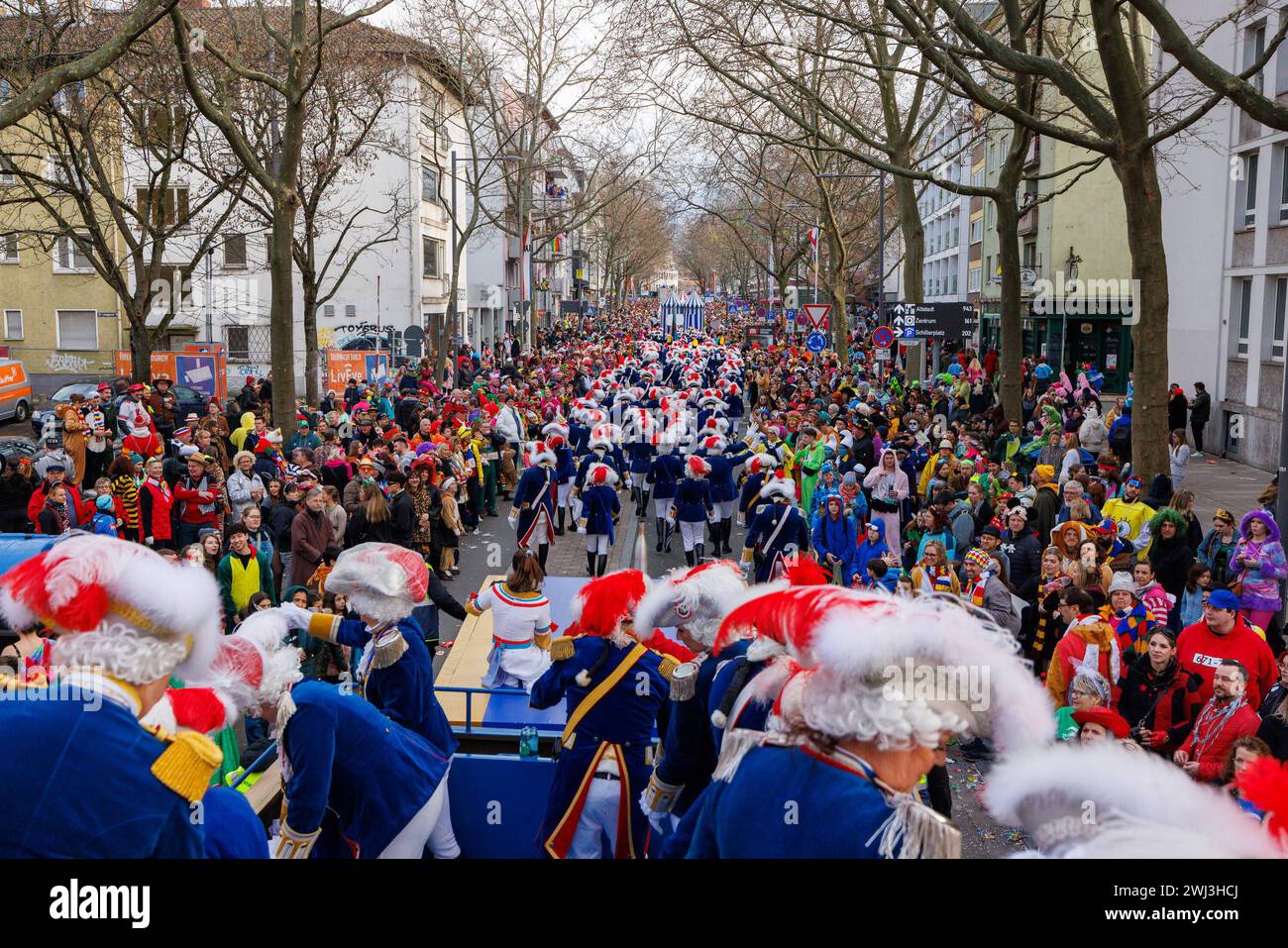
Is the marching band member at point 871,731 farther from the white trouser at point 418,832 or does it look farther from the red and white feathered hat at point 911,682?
the white trouser at point 418,832

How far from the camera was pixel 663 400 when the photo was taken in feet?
71.1

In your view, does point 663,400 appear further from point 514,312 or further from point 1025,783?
point 514,312

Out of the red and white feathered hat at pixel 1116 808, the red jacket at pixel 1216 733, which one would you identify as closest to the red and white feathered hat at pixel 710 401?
the red jacket at pixel 1216 733

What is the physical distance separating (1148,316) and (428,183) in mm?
39709

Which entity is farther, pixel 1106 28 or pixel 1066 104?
pixel 1066 104

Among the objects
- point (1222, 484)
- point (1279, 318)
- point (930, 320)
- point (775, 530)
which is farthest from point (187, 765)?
point (930, 320)

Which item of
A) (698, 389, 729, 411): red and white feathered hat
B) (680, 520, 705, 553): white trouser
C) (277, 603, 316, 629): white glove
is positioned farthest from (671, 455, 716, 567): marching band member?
(277, 603, 316, 629): white glove

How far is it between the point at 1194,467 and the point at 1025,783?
23.7 metres

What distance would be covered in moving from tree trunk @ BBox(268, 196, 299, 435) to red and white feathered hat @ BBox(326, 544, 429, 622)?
545 inches

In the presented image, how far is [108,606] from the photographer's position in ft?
9.65

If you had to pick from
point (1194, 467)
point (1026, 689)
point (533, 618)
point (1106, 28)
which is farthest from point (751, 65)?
point (1026, 689)

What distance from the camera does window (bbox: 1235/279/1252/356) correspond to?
2583 cm

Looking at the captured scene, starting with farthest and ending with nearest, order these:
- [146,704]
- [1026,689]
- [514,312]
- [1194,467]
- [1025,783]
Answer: [514,312] → [1194,467] → [146,704] → [1026,689] → [1025,783]

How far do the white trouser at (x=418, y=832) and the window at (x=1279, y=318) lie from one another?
2368 cm
